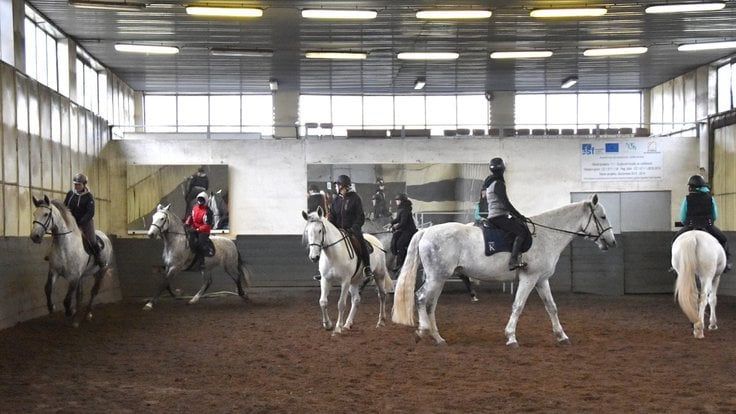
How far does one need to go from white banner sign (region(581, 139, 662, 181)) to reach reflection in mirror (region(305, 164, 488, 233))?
3333 millimetres

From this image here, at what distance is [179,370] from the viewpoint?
1026 cm

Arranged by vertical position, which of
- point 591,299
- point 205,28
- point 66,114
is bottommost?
point 591,299

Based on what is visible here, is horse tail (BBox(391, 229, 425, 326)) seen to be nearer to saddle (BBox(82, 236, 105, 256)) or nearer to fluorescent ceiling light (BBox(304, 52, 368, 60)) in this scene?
saddle (BBox(82, 236, 105, 256))

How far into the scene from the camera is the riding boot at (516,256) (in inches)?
481

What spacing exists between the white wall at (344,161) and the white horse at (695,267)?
14.8 m

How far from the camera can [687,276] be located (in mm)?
13148

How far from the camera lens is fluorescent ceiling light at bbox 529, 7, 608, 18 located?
20.0m

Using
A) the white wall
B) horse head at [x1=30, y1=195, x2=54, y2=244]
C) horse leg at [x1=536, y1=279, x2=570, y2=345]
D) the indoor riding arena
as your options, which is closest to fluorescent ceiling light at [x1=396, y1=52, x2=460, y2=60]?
the indoor riding arena

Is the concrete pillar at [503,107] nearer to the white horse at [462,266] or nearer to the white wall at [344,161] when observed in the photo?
the white wall at [344,161]

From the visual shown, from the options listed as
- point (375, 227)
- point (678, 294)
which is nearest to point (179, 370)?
point (678, 294)

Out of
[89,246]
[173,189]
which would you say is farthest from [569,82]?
[89,246]

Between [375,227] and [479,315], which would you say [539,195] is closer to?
[375,227]

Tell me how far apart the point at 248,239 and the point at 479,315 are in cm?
957

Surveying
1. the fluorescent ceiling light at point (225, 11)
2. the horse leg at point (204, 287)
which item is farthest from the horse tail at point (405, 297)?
Result: the fluorescent ceiling light at point (225, 11)
